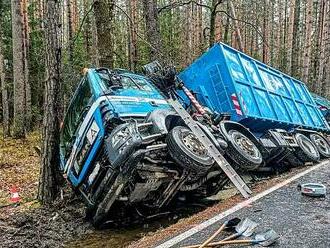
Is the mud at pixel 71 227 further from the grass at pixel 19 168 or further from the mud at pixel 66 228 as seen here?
the grass at pixel 19 168

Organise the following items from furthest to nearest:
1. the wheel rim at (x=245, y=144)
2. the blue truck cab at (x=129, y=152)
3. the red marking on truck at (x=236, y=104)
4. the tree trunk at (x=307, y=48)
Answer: the tree trunk at (x=307, y=48) < the red marking on truck at (x=236, y=104) < the wheel rim at (x=245, y=144) < the blue truck cab at (x=129, y=152)

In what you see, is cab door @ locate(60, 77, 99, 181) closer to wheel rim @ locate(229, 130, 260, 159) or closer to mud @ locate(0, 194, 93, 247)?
mud @ locate(0, 194, 93, 247)

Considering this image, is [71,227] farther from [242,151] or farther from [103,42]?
[103,42]

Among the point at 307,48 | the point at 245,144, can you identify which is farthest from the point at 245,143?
the point at 307,48

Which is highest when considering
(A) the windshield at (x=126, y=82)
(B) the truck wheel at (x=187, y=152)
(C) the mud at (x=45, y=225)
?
(A) the windshield at (x=126, y=82)

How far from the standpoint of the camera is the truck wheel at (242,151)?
21.5 ft

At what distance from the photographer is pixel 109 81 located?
21.2 ft

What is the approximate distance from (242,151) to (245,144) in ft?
1.36

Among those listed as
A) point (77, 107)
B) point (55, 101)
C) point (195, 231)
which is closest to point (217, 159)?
point (195, 231)

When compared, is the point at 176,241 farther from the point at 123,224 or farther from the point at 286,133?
the point at 286,133

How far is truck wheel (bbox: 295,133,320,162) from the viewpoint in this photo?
884 cm

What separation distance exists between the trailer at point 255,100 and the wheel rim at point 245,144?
0.53 metres

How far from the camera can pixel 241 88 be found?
8.04 m

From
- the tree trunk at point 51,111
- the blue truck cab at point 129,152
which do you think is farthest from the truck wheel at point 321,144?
the tree trunk at point 51,111
